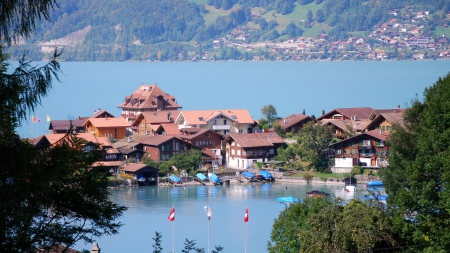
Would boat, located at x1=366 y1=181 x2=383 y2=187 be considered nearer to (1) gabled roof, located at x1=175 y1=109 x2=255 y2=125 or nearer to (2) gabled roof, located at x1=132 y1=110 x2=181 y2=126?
(1) gabled roof, located at x1=175 y1=109 x2=255 y2=125

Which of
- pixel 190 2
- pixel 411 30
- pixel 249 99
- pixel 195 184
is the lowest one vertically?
pixel 195 184

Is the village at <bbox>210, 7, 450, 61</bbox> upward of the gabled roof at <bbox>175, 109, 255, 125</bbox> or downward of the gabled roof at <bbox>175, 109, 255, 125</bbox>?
upward

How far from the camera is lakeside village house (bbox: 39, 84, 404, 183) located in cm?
1864

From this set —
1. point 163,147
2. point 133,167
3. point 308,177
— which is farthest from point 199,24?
point 308,177

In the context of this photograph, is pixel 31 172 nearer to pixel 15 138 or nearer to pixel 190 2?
pixel 15 138

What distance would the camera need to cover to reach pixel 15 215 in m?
3.19

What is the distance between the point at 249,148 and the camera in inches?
762

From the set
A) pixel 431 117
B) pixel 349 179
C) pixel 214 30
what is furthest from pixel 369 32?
pixel 431 117

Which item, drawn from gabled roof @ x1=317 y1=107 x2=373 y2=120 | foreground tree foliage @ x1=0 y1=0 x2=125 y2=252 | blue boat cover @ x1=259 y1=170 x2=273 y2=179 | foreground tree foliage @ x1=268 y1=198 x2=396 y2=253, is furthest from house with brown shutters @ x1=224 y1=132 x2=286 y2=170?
foreground tree foliage @ x1=0 y1=0 x2=125 y2=252

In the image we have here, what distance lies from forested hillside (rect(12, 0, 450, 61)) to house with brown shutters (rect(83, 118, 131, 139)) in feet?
Result: 239

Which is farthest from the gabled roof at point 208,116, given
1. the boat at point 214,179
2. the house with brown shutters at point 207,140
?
the boat at point 214,179

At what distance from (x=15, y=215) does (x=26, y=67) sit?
1.91ft

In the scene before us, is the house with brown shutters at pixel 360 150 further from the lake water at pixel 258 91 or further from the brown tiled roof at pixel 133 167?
the lake water at pixel 258 91

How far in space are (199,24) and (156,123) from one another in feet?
278
